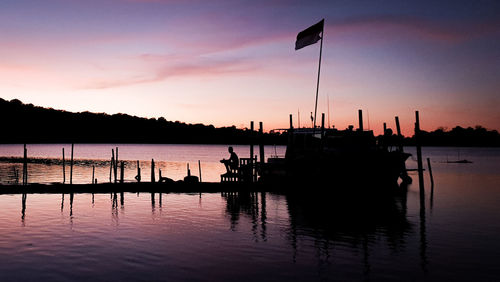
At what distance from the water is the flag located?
10810 mm

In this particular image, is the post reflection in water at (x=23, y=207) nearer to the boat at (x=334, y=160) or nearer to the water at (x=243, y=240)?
the water at (x=243, y=240)

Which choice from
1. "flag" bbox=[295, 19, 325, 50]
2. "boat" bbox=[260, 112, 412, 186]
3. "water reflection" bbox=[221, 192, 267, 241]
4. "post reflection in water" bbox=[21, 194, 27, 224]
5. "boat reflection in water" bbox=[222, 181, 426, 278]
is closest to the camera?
"boat reflection in water" bbox=[222, 181, 426, 278]

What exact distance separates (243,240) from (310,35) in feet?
54.9

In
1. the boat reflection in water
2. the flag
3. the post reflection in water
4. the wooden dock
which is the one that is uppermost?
the flag

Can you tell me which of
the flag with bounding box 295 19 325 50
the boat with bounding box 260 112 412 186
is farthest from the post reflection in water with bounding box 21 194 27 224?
the flag with bounding box 295 19 325 50

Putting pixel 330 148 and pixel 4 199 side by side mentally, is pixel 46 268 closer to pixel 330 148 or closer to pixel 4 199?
pixel 4 199

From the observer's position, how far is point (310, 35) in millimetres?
29141

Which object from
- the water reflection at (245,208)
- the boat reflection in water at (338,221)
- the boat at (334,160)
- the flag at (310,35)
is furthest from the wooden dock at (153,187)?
the flag at (310,35)

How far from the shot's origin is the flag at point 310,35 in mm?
28422

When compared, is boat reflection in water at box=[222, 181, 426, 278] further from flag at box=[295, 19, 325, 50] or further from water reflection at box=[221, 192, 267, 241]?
flag at box=[295, 19, 325, 50]

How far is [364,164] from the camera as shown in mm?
29922

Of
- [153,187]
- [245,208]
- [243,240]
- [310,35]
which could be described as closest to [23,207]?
[153,187]

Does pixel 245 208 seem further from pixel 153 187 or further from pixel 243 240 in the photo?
pixel 243 240

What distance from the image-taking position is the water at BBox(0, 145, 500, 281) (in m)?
13.0
